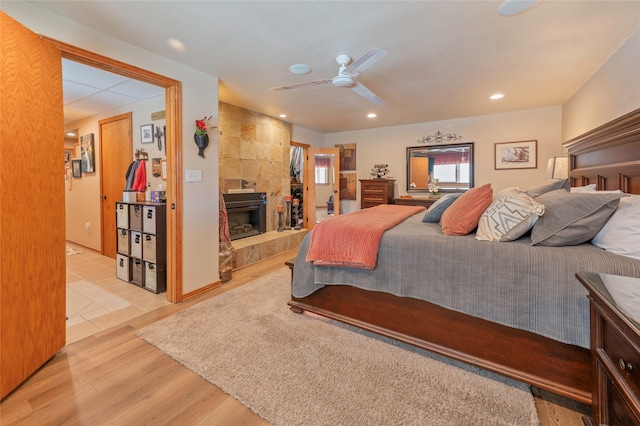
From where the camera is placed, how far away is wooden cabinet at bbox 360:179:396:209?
567cm

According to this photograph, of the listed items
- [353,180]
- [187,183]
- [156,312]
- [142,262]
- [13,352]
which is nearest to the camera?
[13,352]

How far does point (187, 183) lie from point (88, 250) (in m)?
3.54

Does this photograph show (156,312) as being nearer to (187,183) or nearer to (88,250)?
(187,183)

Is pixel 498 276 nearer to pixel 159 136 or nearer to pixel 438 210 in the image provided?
pixel 438 210

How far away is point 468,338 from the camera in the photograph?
1779 mm

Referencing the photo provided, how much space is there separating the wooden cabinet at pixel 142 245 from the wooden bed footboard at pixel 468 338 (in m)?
1.90

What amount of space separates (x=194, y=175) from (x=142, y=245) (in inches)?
43.4

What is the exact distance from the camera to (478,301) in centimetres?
169

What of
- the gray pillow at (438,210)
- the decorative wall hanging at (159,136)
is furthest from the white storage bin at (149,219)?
the gray pillow at (438,210)

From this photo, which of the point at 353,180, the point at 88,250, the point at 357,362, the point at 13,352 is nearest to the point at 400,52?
the point at 357,362

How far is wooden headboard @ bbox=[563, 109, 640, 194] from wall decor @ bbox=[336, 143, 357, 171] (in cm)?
393

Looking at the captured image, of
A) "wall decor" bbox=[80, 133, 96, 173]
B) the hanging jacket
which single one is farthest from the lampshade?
"wall decor" bbox=[80, 133, 96, 173]

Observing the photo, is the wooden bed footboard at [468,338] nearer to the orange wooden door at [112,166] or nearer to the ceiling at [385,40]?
the ceiling at [385,40]

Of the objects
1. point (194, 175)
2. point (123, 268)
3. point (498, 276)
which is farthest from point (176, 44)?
point (498, 276)
